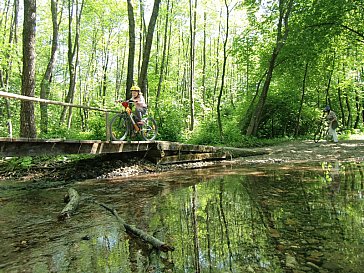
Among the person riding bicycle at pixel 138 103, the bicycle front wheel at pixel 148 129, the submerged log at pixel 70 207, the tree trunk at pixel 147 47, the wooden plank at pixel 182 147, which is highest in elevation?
the tree trunk at pixel 147 47

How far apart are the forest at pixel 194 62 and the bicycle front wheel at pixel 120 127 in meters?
2.97

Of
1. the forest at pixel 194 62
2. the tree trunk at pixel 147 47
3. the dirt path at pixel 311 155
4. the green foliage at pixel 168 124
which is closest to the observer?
the dirt path at pixel 311 155

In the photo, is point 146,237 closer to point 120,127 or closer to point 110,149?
point 110,149

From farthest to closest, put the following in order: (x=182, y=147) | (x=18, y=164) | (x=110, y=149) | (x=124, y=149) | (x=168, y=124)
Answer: (x=168, y=124) < (x=182, y=147) < (x=18, y=164) < (x=124, y=149) < (x=110, y=149)

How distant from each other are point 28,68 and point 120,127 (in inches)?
149

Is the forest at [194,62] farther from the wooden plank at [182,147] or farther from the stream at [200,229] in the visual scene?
the stream at [200,229]

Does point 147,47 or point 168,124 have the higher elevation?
point 147,47

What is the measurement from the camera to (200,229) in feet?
11.6

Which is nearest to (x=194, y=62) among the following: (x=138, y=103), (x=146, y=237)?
(x=138, y=103)

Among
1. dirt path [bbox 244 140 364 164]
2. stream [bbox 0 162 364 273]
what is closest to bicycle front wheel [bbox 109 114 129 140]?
stream [bbox 0 162 364 273]

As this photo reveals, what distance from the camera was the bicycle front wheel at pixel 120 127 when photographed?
382 inches

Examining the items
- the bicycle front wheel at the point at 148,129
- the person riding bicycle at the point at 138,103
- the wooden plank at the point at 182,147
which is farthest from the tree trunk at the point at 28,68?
the wooden plank at the point at 182,147

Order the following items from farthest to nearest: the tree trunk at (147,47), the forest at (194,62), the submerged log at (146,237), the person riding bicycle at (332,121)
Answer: the person riding bicycle at (332,121) < the forest at (194,62) < the tree trunk at (147,47) < the submerged log at (146,237)

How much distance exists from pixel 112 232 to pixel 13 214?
2.30 m
